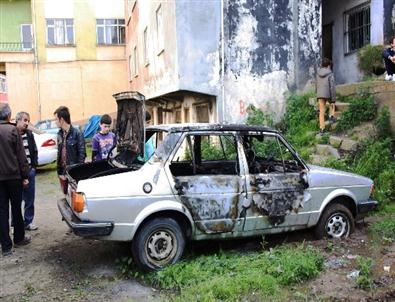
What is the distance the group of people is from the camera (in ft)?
20.3

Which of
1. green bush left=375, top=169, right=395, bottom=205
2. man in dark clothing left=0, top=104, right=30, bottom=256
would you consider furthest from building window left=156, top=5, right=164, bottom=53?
man in dark clothing left=0, top=104, right=30, bottom=256

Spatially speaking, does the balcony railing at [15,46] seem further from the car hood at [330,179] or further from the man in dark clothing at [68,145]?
the car hood at [330,179]

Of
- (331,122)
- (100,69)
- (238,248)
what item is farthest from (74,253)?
(100,69)

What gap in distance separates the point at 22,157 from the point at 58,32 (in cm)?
2570

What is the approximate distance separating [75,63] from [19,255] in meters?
24.9

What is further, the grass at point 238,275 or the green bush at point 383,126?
the green bush at point 383,126

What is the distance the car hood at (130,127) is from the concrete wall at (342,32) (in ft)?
31.1

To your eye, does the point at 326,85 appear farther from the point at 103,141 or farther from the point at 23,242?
the point at 23,242

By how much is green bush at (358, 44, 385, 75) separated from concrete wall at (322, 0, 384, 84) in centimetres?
35

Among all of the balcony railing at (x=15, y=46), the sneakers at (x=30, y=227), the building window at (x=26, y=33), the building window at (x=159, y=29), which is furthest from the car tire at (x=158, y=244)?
the building window at (x=26, y=33)

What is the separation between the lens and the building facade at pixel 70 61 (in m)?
28.9

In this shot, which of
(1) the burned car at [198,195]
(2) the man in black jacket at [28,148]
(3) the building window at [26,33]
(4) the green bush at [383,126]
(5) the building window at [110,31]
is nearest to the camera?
(1) the burned car at [198,195]

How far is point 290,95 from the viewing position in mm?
12594

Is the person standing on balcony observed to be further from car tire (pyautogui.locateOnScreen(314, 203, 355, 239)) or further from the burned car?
car tire (pyautogui.locateOnScreen(314, 203, 355, 239))
